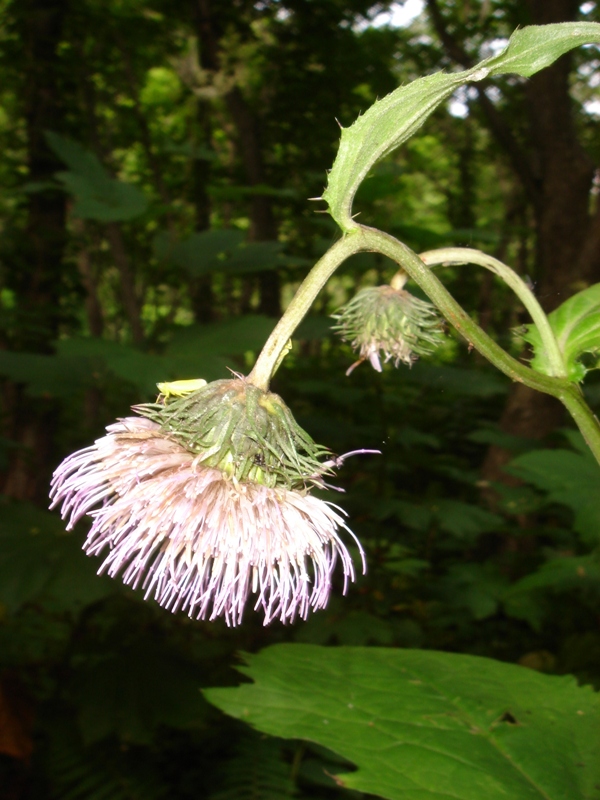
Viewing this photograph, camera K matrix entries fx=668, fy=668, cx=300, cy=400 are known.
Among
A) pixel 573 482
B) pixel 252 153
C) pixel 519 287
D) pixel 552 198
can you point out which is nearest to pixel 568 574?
pixel 573 482


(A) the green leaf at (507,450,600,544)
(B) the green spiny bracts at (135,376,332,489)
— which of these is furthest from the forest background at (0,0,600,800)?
(B) the green spiny bracts at (135,376,332,489)

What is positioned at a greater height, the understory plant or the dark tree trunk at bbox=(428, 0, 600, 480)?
the dark tree trunk at bbox=(428, 0, 600, 480)

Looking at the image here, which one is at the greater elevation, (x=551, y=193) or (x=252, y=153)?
(x=252, y=153)

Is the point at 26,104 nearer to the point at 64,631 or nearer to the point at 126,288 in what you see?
the point at 126,288

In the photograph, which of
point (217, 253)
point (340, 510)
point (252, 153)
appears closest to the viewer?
point (340, 510)

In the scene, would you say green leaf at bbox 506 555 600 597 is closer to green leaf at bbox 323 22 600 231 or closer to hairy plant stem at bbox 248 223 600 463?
hairy plant stem at bbox 248 223 600 463

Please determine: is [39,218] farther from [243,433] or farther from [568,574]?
[243,433]
